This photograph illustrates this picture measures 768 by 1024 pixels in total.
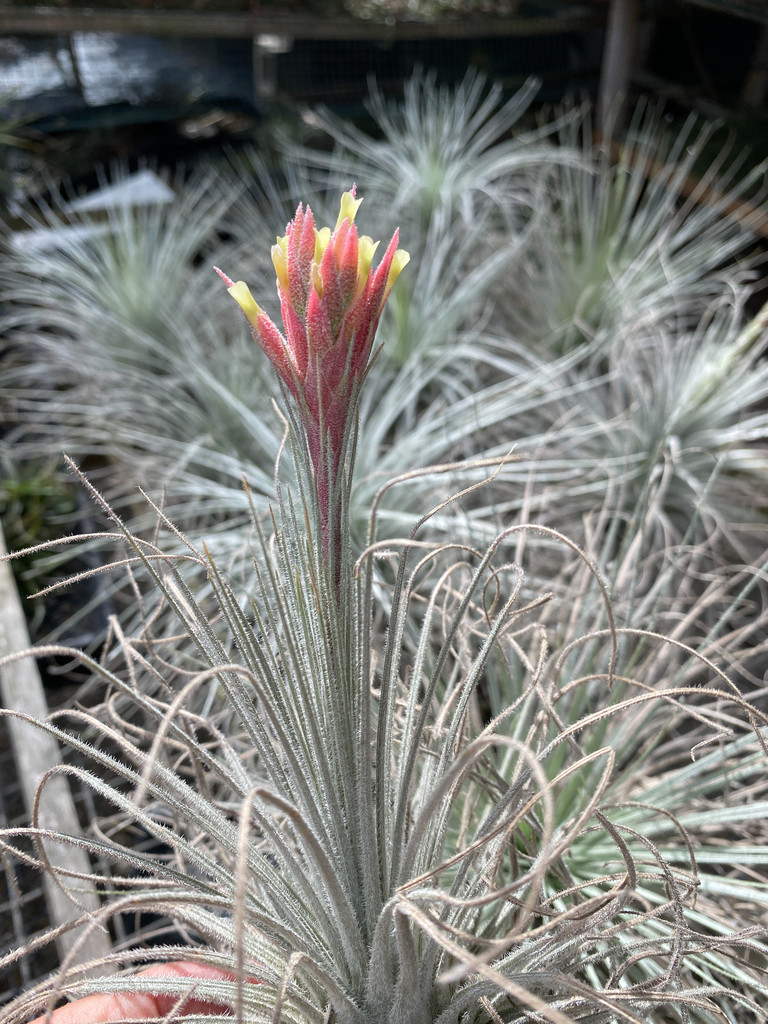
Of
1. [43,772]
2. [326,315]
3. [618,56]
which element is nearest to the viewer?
[326,315]

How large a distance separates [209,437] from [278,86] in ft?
6.56

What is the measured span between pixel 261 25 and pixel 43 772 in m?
2.38

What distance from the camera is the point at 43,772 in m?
0.86

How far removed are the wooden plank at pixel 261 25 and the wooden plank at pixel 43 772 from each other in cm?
173

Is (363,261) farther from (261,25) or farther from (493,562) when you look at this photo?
(261,25)

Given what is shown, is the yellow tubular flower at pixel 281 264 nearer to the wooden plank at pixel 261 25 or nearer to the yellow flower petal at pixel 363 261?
the yellow flower petal at pixel 363 261

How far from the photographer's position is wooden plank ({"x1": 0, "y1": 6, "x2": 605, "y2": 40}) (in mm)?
2250

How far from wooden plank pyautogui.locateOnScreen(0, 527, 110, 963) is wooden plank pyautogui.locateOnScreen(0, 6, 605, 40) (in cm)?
173

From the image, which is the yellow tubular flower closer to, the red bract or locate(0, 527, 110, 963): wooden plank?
the red bract

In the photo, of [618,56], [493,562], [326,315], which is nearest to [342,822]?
[326,315]

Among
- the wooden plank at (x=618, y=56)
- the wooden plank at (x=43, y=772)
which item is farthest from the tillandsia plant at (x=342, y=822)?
the wooden plank at (x=618, y=56)

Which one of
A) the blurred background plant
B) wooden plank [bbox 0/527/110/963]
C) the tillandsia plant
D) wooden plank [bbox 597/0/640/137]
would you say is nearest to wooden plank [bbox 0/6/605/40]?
the blurred background plant

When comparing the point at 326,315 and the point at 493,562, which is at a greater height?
the point at 326,315

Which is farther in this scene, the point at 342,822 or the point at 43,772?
the point at 43,772
